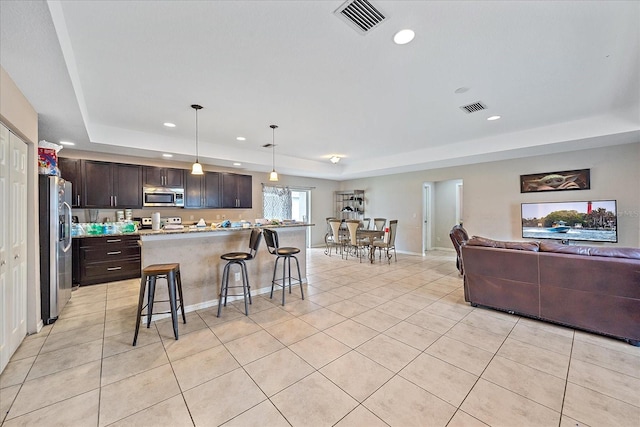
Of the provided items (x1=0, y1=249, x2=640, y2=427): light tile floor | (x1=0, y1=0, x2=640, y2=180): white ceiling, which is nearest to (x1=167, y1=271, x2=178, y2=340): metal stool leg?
(x1=0, y1=249, x2=640, y2=427): light tile floor

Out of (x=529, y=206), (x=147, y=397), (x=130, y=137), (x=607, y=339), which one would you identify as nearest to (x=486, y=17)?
(x=607, y=339)

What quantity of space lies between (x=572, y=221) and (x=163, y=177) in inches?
317

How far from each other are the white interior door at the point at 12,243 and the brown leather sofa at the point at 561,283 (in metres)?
4.69

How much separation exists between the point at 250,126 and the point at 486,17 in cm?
337

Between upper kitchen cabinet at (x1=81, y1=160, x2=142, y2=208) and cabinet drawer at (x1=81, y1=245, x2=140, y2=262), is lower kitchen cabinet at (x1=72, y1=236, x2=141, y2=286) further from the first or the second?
upper kitchen cabinet at (x1=81, y1=160, x2=142, y2=208)

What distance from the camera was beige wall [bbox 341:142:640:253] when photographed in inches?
171

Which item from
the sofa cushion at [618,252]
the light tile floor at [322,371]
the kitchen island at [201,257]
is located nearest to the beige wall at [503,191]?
the sofa cushion at [618,252]

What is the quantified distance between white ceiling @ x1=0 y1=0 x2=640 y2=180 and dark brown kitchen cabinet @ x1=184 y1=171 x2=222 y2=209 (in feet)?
3.28

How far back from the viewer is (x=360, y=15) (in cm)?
189

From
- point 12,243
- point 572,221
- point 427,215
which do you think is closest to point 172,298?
point 12,243

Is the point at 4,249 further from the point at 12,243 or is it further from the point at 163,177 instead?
the point at 163,177

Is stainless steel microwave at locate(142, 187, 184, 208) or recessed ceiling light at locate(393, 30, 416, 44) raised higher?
recessed ceiling light at locate(393, 30, 416, 44)

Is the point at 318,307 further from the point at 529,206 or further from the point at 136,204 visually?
the point at 529,206

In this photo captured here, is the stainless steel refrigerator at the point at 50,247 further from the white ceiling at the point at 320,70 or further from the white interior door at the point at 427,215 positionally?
the white interior door at the point at 427,215
